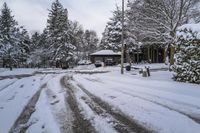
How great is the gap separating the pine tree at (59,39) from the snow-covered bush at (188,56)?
4396 cm

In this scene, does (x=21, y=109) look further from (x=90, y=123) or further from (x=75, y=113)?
(x=90, y=123)

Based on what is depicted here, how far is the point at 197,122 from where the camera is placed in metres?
6.98

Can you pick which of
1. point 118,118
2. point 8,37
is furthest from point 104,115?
point 8,37

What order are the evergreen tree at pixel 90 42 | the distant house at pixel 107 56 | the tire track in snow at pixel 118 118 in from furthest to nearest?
1. the evergreen tree at pixel 90 42
2. the distant house at pixel 107 56
3. the tire track in snow at pixel 118 118

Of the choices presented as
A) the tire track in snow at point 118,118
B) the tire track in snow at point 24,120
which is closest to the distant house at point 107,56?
the tire track in snow at point 118,118

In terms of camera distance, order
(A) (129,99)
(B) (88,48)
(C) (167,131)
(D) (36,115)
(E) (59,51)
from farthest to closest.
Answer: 1. (B) (88,48)
2. (E) (59,51)
3. (A) (129,99)
4. (D) (36,115)
5. (C) (167,131)

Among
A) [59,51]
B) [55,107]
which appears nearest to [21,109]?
[55,107]

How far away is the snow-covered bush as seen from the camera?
49.9 feet

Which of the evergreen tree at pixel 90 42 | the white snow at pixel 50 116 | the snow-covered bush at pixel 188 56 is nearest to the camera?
the white snow at pixel 50 116

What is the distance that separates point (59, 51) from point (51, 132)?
2090 inches

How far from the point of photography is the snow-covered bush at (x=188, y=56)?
15195 mm

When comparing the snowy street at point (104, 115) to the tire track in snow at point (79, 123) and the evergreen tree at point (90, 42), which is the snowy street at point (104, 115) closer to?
the tire track in snow at point (79, 123)

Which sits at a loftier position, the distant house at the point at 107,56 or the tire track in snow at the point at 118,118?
the distant house at the point at 107,56

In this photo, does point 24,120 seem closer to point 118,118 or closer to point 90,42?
point 118,118
